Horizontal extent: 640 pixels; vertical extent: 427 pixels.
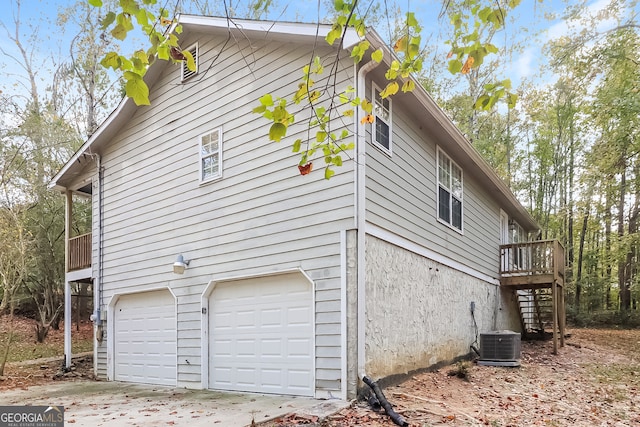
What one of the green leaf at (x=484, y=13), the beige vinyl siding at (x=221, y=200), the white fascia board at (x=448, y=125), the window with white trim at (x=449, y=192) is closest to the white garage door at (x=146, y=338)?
the beige vinyl siding at (x=221, y=200)

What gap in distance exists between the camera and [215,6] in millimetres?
17047

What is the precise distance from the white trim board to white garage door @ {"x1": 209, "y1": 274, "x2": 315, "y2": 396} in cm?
131

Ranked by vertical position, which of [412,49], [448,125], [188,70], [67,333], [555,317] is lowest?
[67,333]

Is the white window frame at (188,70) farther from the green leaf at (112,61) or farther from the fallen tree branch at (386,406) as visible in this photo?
the green leaf at (112,61)

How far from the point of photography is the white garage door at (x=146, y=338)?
939 centimetres

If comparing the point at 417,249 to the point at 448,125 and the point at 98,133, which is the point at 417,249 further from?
the point at 98,133

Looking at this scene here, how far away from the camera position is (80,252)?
12.4 meters

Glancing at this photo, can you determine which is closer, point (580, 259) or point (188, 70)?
point (188, 70)

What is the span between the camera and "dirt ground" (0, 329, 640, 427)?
5.75 m

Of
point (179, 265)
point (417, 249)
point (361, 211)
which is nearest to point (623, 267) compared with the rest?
point (417, 249)

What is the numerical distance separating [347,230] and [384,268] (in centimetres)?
108

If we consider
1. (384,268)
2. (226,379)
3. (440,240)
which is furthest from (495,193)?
(226,379)

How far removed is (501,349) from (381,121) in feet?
18.7

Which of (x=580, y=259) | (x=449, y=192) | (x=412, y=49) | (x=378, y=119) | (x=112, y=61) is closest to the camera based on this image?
(x=112, y=61)
